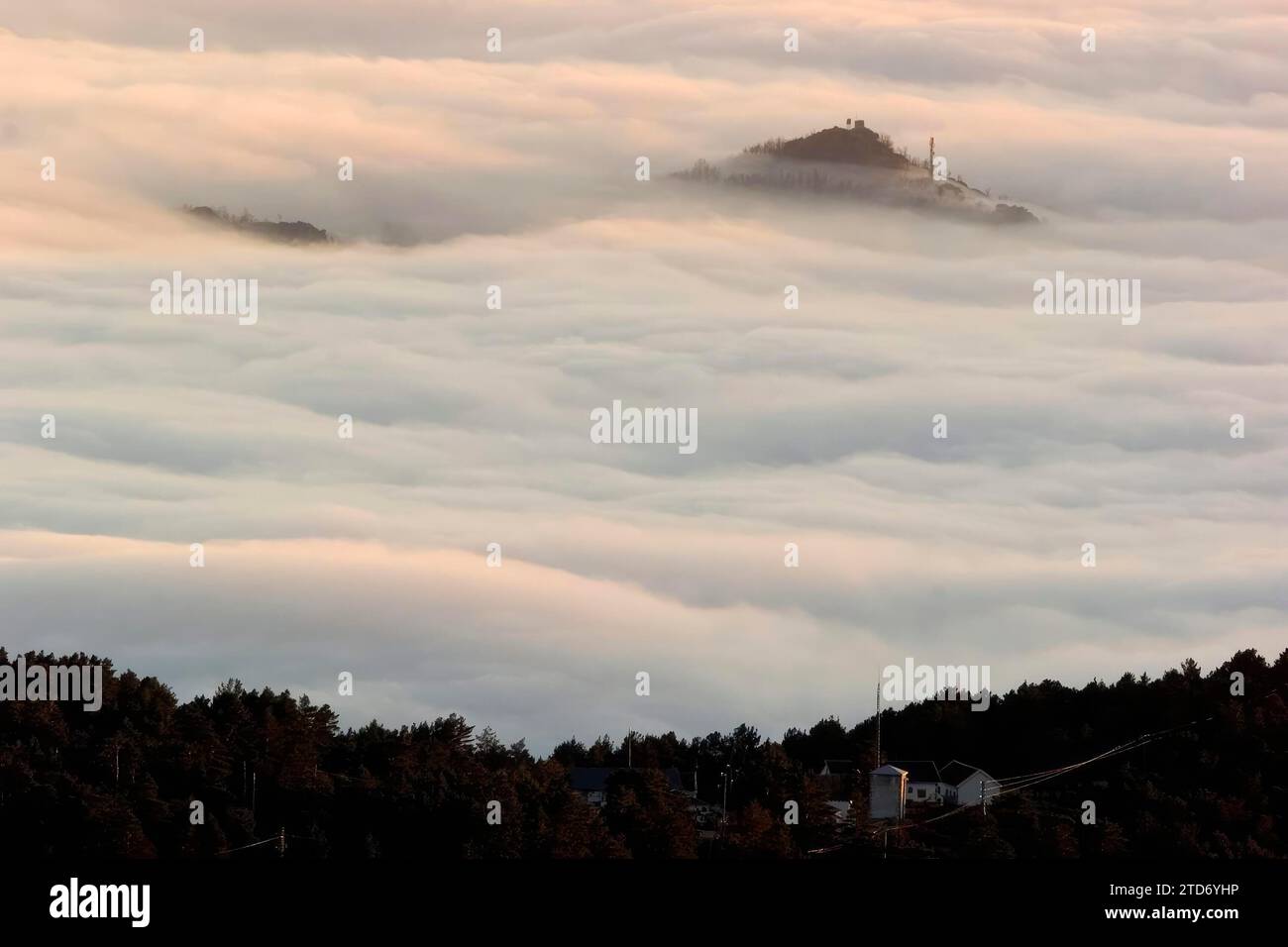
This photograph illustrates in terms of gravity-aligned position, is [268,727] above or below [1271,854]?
above
